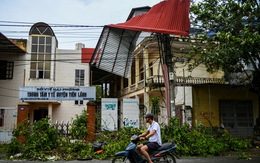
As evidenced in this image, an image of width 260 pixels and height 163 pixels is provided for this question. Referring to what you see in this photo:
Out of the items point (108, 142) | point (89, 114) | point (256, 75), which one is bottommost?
point (108, 142)

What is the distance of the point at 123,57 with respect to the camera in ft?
49.5

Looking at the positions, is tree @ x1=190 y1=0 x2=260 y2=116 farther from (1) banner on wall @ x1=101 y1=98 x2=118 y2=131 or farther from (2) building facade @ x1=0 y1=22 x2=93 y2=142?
(2) building facade @ x1=0 y1=22 x2=93 y2=142

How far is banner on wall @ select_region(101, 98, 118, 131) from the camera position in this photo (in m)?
14.2

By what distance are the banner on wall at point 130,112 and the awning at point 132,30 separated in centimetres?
181

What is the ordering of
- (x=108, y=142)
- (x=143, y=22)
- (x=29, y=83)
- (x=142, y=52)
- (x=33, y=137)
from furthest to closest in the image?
(x=29, y=83) < (x=142, y=52) < (x=143, y=22) < (x=108, y=142) < (x=33, y=137)

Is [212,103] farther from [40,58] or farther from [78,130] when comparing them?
[40,58]

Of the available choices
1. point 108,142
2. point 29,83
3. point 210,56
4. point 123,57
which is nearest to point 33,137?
point 108,142

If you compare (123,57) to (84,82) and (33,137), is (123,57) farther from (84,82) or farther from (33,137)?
(84,82)

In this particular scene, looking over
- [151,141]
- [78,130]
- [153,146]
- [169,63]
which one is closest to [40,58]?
[78,130]

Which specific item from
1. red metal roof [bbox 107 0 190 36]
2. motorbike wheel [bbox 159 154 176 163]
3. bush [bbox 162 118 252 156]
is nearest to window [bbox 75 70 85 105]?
red metal roof [bbox 107 0 190 36]

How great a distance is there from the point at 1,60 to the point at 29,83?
3.13m

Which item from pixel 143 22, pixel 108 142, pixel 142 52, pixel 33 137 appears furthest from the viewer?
pixel 142 52

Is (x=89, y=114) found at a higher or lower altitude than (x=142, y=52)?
lower

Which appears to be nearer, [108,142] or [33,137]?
[33,137]
